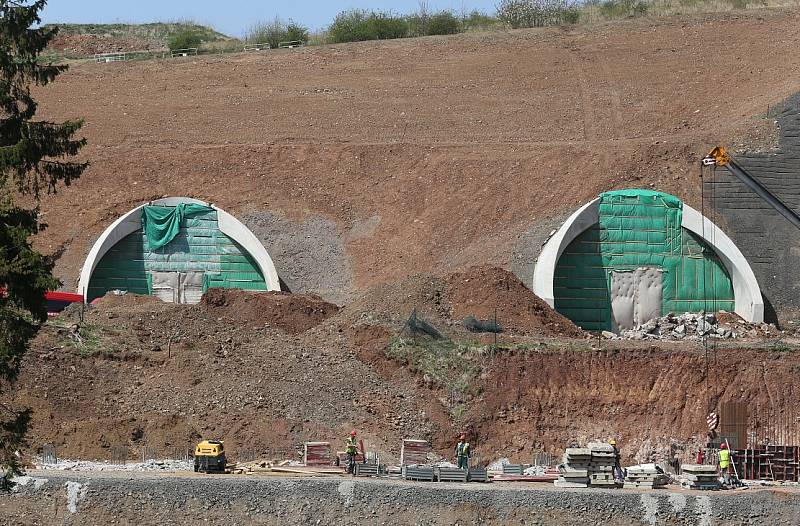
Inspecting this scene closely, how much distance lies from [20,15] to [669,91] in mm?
32392

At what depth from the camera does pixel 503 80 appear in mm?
56844

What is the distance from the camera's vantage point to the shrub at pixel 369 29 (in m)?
65.4

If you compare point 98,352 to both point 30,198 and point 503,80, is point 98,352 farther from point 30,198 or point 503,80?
point 503,80

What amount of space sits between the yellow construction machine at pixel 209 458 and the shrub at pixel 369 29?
35642mm

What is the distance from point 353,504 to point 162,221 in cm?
1850

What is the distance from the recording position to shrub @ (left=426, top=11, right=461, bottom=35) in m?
66.9

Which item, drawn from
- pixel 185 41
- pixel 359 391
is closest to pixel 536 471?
pixel 359 391

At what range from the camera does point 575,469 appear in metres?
31.1

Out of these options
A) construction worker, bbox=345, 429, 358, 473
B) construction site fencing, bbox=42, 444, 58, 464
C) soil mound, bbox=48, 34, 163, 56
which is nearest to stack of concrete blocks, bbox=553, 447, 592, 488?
construction worker, bbox=345, 429, 358, 473

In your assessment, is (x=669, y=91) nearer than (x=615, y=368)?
No

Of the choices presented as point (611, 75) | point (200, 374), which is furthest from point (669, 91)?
point (200, 374)

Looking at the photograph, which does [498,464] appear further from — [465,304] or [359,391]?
[465,304]

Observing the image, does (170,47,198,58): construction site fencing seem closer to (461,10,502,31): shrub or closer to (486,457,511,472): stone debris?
(461,10,502,31): shrub

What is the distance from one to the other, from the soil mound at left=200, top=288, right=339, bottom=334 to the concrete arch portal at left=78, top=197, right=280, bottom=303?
574cm
